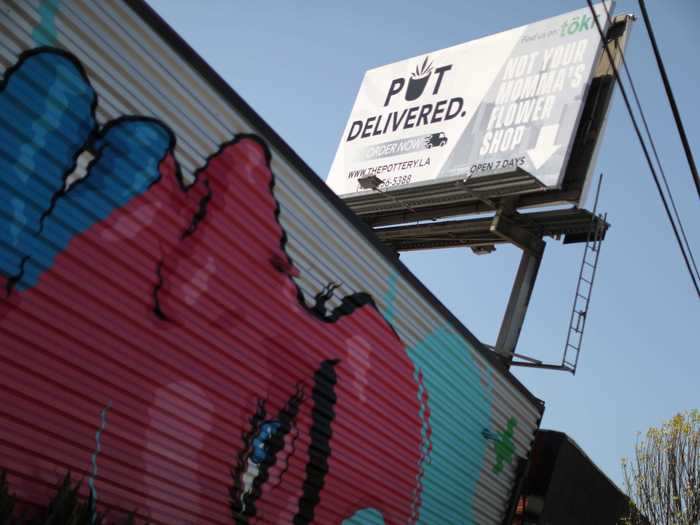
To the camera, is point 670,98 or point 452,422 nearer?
point 670,98

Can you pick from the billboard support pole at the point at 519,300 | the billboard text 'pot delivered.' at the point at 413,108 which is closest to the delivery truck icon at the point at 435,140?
the billboard text 'pot delivered.' at the point at 413,108

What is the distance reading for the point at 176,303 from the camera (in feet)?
27.1

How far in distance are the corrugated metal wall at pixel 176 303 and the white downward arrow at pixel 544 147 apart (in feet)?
17.4

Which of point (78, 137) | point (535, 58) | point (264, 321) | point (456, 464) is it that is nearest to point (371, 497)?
point (456, 464)

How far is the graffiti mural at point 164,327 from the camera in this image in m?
6.98

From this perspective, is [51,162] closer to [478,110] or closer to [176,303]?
[176,303]

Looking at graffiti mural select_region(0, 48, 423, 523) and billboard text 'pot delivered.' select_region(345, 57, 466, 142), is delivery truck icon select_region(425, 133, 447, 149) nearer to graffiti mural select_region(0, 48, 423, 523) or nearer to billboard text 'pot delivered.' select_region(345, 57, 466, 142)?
billboard text 'pot delivered.' select_region(345, 57, 466, 142)

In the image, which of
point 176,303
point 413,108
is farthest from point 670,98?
point 413,108

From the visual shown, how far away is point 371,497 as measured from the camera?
1133 centimetres

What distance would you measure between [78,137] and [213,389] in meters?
2.91

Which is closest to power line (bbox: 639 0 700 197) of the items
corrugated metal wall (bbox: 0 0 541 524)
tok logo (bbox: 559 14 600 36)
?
corrugated metal wall (bbox: 0 0 541 524)

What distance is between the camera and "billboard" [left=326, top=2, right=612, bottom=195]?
1634 cm

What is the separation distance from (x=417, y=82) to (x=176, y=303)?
13.0 metres

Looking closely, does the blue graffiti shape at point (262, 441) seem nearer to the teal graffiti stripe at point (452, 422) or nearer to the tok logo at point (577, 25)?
the teal graffiti stripe at point (452, 422)
